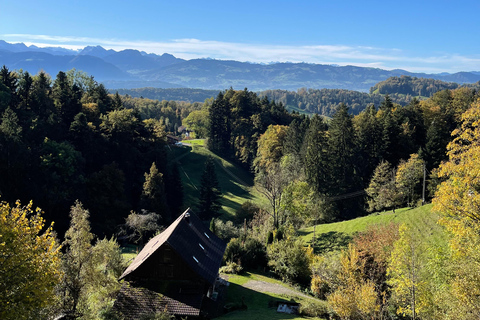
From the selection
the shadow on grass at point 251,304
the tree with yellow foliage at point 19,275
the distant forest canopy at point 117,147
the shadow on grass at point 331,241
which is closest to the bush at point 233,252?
the shadow on grass at point 251,304

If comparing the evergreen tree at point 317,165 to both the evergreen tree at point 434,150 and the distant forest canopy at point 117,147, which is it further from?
the evergreen tree at point 434,150

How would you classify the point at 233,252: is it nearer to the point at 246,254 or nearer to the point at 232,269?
the point at 246,254

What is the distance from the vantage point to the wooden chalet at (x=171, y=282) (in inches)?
945

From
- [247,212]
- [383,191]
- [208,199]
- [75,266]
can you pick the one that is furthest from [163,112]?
[75,266]

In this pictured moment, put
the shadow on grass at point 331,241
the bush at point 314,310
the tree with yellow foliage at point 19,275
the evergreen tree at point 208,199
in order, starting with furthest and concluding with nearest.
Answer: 1. the evergreen tree at point 208,199
2. the shadow on grass at point 331,241
3. the bush at point 314,310
4. the tree with yellow foliage at point 19,275

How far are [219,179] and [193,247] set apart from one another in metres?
57.7

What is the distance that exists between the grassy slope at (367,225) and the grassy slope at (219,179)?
A: 79.7ft

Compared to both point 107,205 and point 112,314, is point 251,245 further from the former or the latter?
point 107,205

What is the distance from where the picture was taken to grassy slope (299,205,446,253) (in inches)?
1553

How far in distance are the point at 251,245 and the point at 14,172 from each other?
34371mm

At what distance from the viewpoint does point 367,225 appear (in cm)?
4519

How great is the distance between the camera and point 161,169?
6969 cm

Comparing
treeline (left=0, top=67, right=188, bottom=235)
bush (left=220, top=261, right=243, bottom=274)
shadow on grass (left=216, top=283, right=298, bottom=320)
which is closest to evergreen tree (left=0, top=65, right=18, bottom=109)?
treeline (left=0, top=67, right=188, bottom=235)

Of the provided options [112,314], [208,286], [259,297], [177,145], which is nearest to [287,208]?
[259,297]
